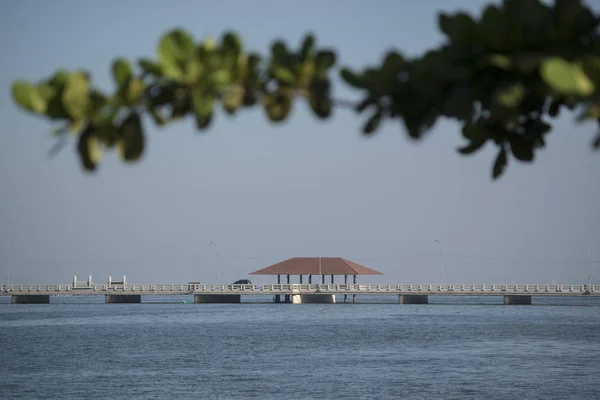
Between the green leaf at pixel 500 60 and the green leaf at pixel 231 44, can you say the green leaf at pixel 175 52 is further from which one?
the green leaf at pixel 500 60

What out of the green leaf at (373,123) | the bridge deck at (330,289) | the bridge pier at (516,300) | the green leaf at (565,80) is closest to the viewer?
the green leaf at (565,80)

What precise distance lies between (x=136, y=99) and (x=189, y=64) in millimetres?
260

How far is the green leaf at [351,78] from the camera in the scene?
308 cm

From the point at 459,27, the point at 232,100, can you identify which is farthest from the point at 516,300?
the point at 232,100

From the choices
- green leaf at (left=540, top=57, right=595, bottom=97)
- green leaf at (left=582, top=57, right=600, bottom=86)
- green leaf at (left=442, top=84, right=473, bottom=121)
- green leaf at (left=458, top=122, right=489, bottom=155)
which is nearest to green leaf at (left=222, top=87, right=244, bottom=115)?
green leaf at (left=442, top=84, right=473, bottom=121)

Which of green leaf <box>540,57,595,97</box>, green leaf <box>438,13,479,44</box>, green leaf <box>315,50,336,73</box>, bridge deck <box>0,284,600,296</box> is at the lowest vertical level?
bridge deck <box>0,284,600,296</box>

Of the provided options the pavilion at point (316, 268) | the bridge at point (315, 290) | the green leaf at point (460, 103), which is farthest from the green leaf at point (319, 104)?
the pavilion at point (316, 268)

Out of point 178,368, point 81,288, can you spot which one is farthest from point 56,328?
point 178,368

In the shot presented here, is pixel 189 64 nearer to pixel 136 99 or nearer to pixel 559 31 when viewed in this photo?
pixel 136 99

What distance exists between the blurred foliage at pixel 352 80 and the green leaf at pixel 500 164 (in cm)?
80

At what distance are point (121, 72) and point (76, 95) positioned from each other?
0.16m

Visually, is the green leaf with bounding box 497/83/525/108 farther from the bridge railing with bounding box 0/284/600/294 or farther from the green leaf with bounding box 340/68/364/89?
the bridge railing with bounding box 0/284/600/294

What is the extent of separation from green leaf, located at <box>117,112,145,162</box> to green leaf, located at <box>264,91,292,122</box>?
46 cm

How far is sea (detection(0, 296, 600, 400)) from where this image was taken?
41.2m
